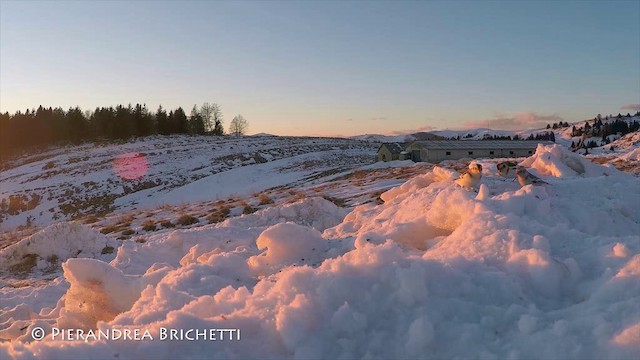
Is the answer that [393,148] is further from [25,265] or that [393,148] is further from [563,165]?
[25,265]

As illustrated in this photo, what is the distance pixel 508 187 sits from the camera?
9.27m

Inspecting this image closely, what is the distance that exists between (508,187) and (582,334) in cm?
614

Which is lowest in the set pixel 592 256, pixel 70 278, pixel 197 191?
pixel 197 191

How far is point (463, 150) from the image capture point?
50.3 metres

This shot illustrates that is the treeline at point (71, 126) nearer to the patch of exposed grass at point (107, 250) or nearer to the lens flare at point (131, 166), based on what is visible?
the lens flare at point (131, 166)

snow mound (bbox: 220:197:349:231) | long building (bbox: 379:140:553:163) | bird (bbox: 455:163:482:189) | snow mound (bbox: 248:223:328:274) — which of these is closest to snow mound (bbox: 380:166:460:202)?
snow mound (bbox: 220:197:349:231)

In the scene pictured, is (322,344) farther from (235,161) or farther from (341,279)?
(235,161)

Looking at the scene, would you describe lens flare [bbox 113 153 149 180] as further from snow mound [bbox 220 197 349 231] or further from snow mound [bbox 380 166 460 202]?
snow mound [bbox 380 166 460 202]

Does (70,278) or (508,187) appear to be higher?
(508,187)

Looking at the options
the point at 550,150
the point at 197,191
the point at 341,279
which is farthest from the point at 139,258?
the point at 197,191

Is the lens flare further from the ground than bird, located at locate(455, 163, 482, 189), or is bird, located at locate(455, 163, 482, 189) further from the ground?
bird, located at locate(455, 163, 482, 189)

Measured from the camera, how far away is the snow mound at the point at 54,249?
12.3 meters

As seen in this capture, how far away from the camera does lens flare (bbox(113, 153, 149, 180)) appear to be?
4675cm

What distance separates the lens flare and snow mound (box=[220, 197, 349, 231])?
3666 centimetres
